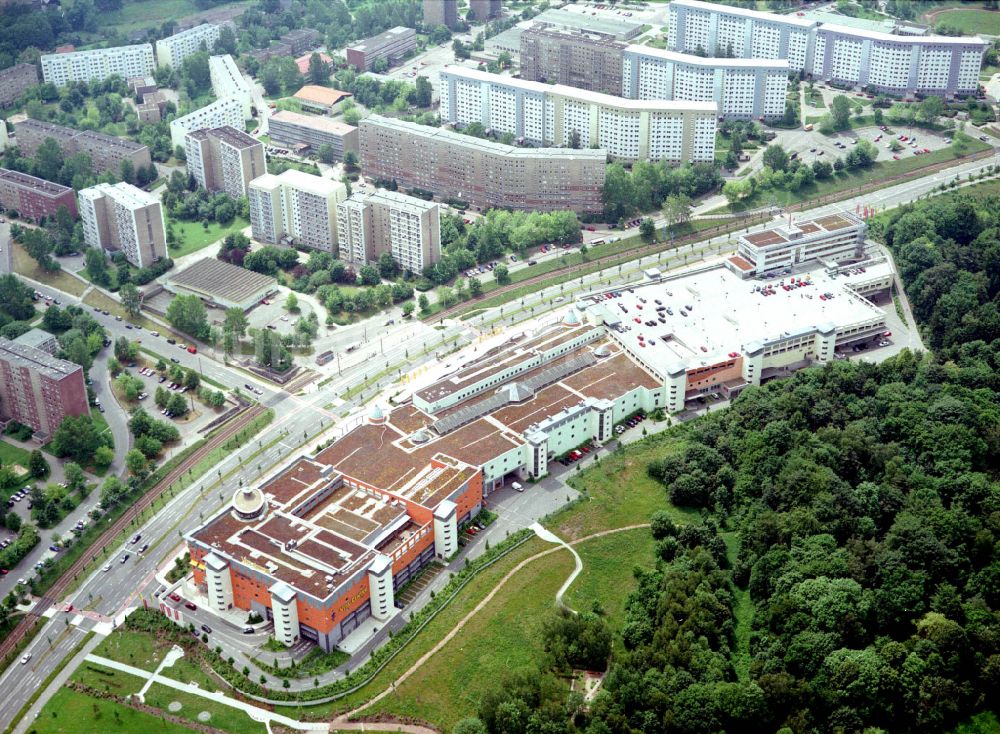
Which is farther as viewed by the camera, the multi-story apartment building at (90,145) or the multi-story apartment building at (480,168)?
the multi-story apartment building at (90,145)

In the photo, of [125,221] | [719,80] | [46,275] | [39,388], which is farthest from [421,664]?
[719,80]

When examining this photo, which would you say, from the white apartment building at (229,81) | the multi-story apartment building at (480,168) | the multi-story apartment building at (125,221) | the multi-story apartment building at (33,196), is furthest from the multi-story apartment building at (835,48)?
the multi-story apartment building at (33,196)

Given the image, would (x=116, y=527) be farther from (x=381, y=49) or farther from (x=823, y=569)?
(x=381, y=49)

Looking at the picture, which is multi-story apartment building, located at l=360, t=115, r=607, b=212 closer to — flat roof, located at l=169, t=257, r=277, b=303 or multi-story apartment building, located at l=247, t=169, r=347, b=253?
multi-story apartment building, located at l=247, t=169, r=347, b=253

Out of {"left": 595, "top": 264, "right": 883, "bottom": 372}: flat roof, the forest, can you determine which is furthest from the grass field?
the forest

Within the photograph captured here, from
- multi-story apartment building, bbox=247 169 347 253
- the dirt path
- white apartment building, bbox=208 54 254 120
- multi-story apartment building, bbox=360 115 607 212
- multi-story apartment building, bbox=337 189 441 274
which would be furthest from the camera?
white apartment building, bbox=208 54 254 120

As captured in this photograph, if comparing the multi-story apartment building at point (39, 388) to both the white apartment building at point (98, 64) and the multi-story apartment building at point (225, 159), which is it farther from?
the white apartment building at point (98, 64)

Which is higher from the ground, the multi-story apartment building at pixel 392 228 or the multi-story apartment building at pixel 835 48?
the multi-story apartment building at pixel 835 48
